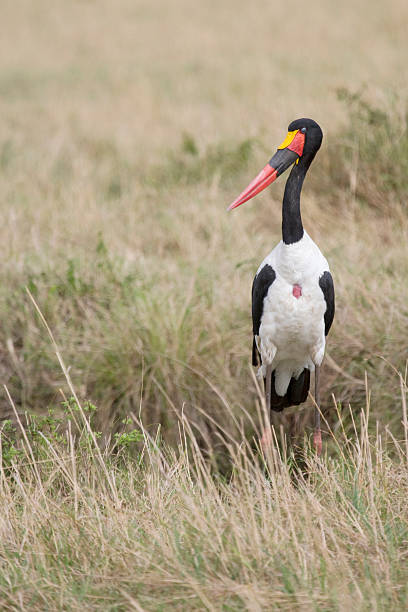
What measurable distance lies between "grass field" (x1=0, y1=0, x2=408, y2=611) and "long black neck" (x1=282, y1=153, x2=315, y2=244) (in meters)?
0.63

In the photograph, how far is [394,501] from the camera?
2695mm

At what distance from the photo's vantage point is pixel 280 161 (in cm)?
329

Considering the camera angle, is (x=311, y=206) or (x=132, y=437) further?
(x=311, y=206)

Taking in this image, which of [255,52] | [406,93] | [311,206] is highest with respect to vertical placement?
[255,52]

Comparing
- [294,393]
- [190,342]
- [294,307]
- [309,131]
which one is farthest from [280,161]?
[190,342]

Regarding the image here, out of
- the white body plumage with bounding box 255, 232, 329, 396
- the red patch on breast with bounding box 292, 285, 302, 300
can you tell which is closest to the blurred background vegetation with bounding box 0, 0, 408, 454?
the white body plumage with bounding box 255, 232, 329, 396

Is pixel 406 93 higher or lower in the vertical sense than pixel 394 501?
higher

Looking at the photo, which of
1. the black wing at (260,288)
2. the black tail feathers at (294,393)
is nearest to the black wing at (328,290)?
the black wing at (260,288)

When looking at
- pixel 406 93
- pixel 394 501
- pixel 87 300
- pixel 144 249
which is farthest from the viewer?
pixel 406 93

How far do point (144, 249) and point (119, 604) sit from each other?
356 cm

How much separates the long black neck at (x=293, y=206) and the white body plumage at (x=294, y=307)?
33 millimetres

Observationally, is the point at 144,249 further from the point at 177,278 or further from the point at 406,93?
the point at 406,93

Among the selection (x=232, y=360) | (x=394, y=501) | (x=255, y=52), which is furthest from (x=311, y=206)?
(x=255, y=52)

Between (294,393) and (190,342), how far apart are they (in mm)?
672
